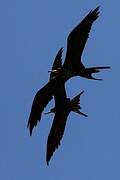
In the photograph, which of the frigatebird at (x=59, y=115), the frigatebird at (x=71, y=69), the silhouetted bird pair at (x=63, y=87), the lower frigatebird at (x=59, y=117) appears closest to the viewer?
the frigatebird at (x=71, y=69)

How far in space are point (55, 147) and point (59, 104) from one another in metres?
1.30

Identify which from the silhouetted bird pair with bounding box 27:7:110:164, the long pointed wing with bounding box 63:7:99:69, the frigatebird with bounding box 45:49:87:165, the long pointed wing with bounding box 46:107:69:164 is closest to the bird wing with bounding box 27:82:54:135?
the silhouetted bird pair with bounding box 27:7:110:164

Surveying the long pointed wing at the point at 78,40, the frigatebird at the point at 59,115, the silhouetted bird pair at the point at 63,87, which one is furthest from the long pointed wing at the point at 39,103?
the long pointed wing at the point at 78,40

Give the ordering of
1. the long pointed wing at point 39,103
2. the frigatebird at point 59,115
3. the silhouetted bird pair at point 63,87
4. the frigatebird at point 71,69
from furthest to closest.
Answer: the frigatebird at point 59,115
the long pointed wing at point 39,103
the silhouetted bird pair at point 63,87
the frigatebird at point 71,69

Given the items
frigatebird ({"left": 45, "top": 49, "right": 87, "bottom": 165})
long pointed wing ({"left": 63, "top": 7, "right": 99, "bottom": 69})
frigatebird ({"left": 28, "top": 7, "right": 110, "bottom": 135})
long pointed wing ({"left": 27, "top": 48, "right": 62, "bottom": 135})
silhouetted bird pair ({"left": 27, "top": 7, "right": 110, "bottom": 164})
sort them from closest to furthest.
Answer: long pointed wing ({"left": 63, "top": 7, "right": 99, "bottom": 69})
frigatebird ({"left": 28, "top": 7, "right": 110, "bottom": 135})
silhouetted bird pair ({"left": 27, "top": 7, "right": 110, "bottom": 164})
long pointed wing ({"left": 27, "top": 48, "right": 62, "bottom": 135})
frigatebird ({"left": 45, "top": 49, "right": 87, "bottom": 165})

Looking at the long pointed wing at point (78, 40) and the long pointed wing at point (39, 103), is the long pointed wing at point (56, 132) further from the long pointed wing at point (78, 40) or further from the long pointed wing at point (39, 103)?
the long pointed wing at point (78, 40)

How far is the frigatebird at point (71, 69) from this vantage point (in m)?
28.1

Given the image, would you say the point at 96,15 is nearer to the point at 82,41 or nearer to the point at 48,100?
the point at 82,41

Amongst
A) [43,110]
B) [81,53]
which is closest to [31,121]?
[43,110]

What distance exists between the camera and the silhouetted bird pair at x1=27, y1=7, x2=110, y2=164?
28.2 metres

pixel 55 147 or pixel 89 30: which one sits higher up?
pixel 89 30

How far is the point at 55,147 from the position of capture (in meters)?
29.9

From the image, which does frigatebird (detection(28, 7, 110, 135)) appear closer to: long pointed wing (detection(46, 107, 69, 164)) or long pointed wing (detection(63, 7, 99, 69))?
long pointed wing (detection(63, 7, 99, 69))

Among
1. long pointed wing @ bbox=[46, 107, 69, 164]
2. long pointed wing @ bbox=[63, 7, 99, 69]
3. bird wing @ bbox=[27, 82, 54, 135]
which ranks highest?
long pointed wing @ bbox=[63, 7, 99, 69]
